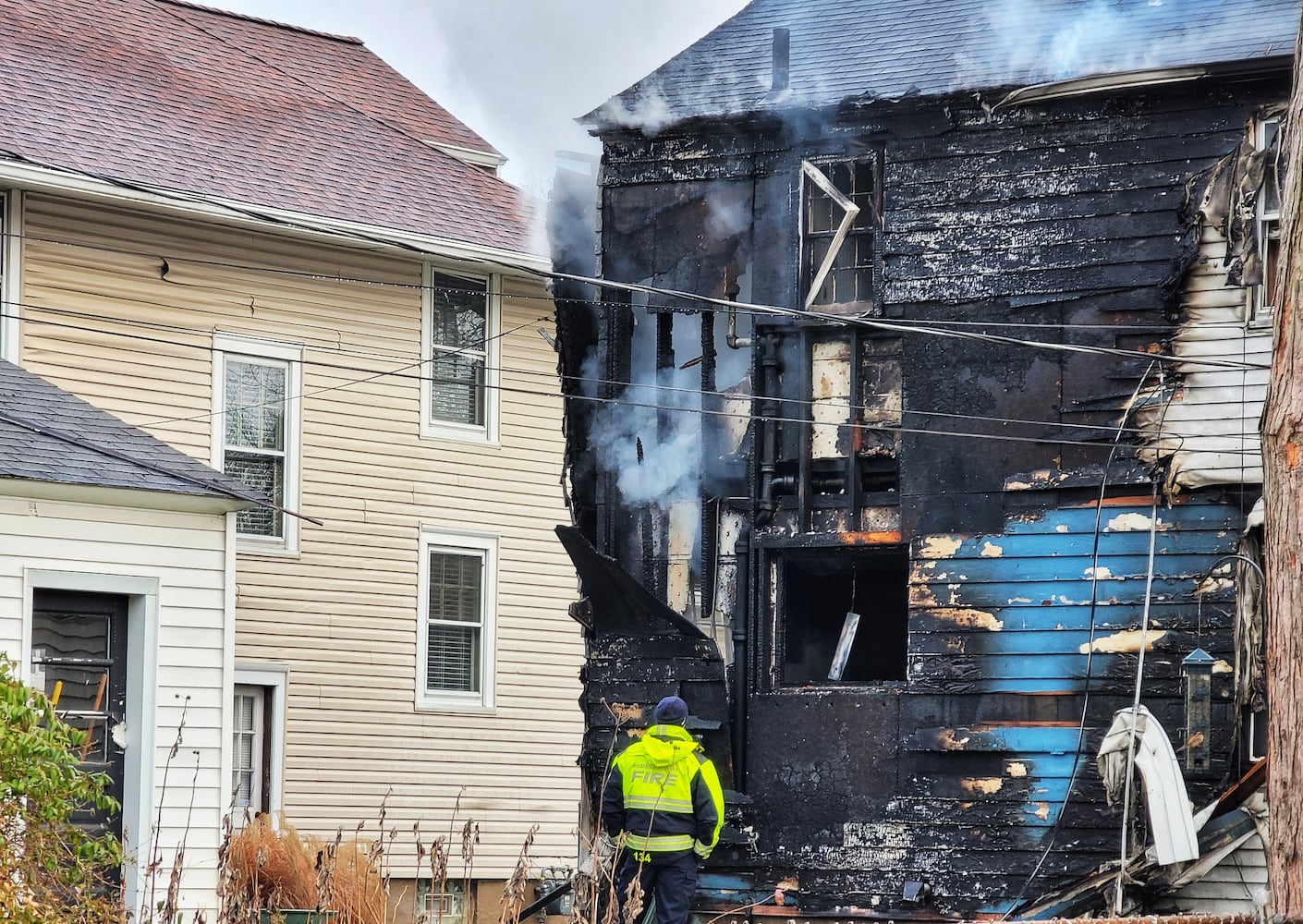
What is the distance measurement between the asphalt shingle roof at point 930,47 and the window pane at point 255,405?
4742mm

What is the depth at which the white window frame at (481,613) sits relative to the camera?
19172 mm

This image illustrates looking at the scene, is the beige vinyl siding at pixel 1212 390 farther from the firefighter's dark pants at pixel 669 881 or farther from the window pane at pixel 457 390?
the window pane at pixel 457 390

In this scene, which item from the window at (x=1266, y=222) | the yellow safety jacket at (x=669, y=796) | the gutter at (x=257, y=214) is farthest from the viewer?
the gutter at (x=257, y=214)

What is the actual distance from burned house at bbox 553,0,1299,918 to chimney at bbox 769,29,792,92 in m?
0.04

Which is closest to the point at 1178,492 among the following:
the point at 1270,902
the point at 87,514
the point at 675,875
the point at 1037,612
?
the point at 1037,612

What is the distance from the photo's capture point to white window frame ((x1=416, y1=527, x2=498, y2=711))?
19.2 meters

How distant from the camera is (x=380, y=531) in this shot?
18.9 meters

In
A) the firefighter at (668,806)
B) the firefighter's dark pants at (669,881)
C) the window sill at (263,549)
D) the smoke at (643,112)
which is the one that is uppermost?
the smoke at (643,112)

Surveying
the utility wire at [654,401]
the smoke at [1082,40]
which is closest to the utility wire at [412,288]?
the utility wire at [654,401]

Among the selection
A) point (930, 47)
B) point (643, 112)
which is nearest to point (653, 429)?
point (643, 112)

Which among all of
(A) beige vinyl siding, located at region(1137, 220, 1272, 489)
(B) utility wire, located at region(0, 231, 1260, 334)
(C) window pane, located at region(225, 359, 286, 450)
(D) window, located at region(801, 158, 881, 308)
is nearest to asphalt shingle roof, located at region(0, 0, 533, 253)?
(B) utility wire, located at region(0, 231, 1260, 334)

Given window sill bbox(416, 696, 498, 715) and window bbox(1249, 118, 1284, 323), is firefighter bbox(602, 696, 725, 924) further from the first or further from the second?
window sill bbox(416, 696, 498, 715)

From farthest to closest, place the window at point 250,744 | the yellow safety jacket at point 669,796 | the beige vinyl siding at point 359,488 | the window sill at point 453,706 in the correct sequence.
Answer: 1. the window sill at point 453,706
2. the window at point 250,744
3. the beige vinyl siding at point 359,488
4. the yellow safety jacket at point 669,796

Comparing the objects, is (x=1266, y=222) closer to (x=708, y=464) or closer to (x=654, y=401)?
(x=708, y=464)
